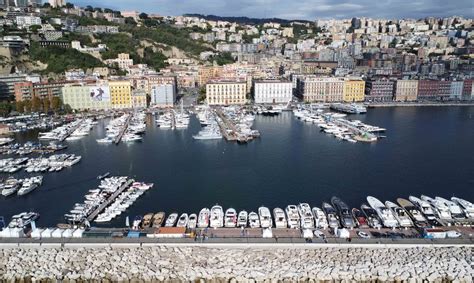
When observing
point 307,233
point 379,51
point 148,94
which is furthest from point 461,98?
point 307,233

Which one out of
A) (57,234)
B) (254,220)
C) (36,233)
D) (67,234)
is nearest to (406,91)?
(254,220)

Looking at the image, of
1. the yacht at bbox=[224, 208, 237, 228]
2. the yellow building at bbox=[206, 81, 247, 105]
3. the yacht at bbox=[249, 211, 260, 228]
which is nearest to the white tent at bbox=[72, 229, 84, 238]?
the yacht at bbox=[224, 208, 237, 228]

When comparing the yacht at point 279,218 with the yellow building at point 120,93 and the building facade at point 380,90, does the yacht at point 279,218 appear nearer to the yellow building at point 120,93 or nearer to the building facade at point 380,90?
the yellow building at point 120,93

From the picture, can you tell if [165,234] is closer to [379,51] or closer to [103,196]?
[103,196]

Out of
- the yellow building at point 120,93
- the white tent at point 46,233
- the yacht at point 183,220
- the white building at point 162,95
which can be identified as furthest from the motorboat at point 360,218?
the yellow building at point 120,93

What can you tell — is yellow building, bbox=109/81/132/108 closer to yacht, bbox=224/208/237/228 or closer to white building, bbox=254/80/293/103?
white building, bbox=254/80/293/103

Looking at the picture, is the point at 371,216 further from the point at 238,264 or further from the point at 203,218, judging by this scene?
the point at 203,218
